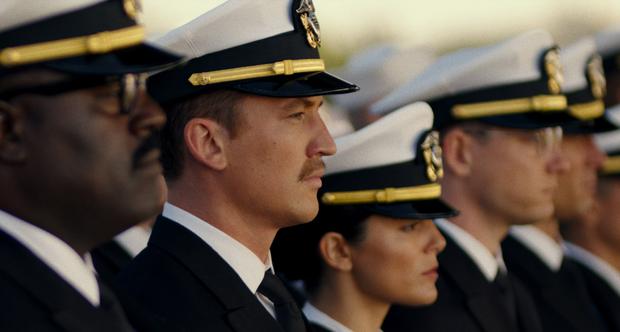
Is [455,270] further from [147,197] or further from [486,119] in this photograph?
[147,197]

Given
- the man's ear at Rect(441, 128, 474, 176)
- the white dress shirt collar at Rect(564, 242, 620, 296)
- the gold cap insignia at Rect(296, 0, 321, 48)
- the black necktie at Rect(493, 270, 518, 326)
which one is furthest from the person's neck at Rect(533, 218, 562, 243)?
the gold cap insignia at Rect(296, 0, 321, 48)

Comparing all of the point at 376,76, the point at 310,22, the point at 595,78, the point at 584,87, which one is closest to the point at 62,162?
the point at 310,22

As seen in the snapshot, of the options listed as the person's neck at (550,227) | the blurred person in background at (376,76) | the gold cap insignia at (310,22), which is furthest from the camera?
the blurred person in background at (376,76)

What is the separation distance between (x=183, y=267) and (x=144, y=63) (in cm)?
94

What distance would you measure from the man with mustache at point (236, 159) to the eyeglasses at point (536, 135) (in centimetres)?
210

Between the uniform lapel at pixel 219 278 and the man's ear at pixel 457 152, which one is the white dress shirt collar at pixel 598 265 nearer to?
the man's ear at pixel 457 152

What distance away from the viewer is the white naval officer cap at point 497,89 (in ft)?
20.9

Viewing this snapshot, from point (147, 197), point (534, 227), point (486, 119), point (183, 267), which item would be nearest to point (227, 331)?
point (183, 267)

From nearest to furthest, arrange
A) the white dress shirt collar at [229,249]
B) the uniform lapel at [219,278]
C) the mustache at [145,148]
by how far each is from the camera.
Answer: the mustache at [145,148], the uniform lapel at [219,278], the white dress shirt collar at [229,249]

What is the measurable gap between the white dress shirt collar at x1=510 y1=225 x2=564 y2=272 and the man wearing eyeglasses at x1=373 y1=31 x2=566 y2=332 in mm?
905

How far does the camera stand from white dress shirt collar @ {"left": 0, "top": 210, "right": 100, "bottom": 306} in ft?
10.3

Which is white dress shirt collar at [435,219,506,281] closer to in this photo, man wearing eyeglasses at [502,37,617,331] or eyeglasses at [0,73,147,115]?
man wearing eyeglasses at [502,37,617,331]

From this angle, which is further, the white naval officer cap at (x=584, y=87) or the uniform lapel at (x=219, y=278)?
the white naval officer cap at (x=584, y=87)

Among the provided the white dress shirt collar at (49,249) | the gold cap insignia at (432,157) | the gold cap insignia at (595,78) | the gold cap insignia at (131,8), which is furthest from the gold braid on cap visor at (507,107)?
A: the white dress shirt collar at (49,249)
